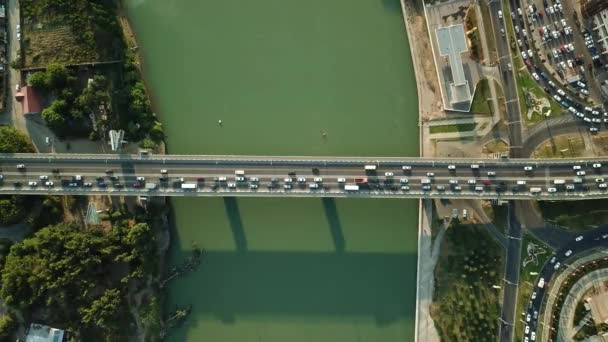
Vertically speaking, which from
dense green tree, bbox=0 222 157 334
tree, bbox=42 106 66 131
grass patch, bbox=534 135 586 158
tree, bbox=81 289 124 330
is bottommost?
tree, bbox=81 289 124 330

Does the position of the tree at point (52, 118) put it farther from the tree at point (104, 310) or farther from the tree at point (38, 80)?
the tree at point (104, 310)

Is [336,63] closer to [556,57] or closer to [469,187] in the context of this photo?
[469,187]

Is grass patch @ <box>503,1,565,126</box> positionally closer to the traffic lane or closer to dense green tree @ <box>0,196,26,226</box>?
the traffic lane

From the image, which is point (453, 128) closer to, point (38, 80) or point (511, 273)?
point (511, 273)

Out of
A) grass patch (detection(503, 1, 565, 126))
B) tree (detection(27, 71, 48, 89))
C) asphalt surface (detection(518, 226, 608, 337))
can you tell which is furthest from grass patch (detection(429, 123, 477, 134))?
tree (detection(27, 71, 48, 89))

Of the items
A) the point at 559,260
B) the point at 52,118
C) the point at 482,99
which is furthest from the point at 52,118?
the point at 559,260

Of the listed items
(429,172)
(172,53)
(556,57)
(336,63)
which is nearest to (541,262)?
(429,172)

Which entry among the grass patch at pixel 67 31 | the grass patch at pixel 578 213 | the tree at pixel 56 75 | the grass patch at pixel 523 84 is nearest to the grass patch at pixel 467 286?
the grass patch at pixel 578 213

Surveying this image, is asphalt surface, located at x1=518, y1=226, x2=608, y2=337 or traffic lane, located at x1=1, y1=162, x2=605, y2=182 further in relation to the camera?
asphalt surface, located at x1=518, y1=226, x2=608, y2=337
